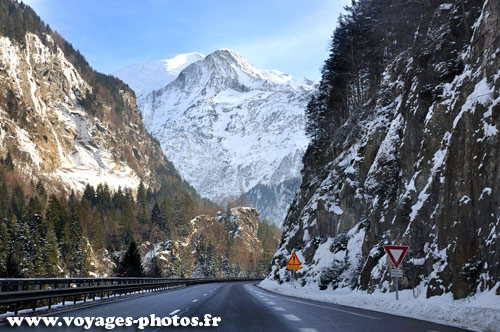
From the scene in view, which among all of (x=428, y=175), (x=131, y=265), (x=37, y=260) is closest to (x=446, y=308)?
(x=428, y=175)

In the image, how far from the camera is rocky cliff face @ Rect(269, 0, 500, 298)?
16578 millimetres

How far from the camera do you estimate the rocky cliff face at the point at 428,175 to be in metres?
16.6

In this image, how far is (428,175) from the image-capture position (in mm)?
23328

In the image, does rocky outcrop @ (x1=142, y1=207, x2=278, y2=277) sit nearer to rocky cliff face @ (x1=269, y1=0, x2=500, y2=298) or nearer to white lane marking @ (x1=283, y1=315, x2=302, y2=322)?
rocky cliff face @ (x1=269, y1=0, x2=500, y2=298)

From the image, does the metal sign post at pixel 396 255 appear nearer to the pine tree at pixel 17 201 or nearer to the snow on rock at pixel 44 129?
the pine tree at pixel 17 201

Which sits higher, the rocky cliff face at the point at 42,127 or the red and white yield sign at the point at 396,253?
the rocky cliff face at the point at 42,127

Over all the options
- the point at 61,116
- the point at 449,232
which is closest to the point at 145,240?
the point at 61,116

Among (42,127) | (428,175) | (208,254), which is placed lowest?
(208,254)

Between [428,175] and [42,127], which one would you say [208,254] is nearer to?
[42,127]

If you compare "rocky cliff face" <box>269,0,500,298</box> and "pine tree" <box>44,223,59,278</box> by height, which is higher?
"rocky cliff face" <box>269,0,500,298</box>

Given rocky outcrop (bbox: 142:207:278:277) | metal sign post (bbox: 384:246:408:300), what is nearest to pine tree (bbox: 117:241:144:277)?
rocky outcrop (bbox: 142:207:278:277)

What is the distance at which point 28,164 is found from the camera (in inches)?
6142

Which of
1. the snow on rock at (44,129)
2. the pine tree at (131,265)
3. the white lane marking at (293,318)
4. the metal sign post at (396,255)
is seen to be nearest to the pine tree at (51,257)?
the pine tree at (131,265)

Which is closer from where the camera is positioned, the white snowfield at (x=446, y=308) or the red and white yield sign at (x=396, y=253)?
the white snowfield at (x=446, y=308)
